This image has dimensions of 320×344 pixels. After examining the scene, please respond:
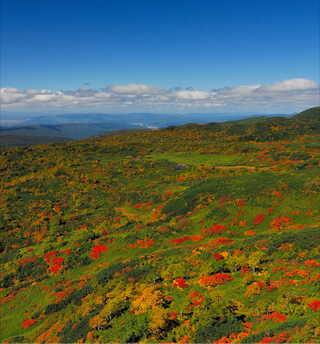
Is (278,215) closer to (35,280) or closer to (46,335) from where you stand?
(46,335)

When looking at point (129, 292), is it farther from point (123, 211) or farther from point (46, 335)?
point (123, 211)

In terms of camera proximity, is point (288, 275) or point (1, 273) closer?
point (288, 275)

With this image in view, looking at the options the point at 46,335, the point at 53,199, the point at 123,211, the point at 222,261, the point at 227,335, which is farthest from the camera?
the point at 53,199

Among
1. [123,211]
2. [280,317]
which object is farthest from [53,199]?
[280,317]

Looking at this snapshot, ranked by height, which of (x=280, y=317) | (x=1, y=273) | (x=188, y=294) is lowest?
(x=1, y=273)

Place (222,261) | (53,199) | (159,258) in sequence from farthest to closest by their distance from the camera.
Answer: (53,199)
(159,258)
(222,261)

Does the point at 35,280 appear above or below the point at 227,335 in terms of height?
below
